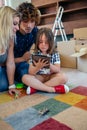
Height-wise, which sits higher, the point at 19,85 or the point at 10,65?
the point at 10,65

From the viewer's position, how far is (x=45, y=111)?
902 millimetres

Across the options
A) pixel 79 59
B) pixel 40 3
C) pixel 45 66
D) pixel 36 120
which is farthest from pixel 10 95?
pixel 40 3

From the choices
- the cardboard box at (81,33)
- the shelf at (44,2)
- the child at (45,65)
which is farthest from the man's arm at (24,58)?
the shelf at (44,2)

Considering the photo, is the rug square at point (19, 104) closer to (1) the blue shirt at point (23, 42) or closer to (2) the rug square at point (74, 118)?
(2) the rug square at point (74, 118)

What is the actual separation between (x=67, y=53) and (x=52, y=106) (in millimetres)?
1117

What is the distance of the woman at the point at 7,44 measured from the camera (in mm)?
1099

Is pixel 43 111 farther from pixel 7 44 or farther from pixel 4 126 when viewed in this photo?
pixel 7 44

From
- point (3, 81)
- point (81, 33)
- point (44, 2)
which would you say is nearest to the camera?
point (3, 81)

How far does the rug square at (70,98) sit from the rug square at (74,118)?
10 cm

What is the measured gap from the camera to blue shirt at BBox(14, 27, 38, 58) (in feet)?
4.37

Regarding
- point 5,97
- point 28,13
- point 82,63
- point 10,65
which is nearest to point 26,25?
point 28,13

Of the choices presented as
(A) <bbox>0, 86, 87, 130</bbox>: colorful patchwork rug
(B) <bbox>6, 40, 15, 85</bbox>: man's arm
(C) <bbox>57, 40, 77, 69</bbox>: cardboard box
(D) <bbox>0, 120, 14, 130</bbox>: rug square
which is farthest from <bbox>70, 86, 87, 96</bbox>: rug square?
(C) <bbox>57, 40, 77, 69</bbox>: cardboard box

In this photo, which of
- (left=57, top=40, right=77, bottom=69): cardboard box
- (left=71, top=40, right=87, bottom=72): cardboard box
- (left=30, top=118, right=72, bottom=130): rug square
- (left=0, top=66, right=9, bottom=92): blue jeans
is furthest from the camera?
(left=57, top=40, right=77, bottom=69): cardboard box

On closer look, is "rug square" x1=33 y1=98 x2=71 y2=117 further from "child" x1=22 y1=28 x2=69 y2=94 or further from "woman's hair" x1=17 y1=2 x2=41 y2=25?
"woman's hair" x1=17 y1=2 x2=41 y2=25
